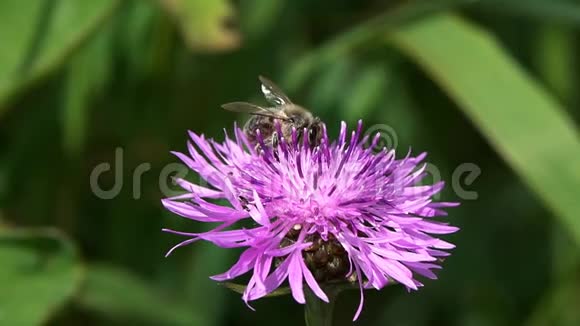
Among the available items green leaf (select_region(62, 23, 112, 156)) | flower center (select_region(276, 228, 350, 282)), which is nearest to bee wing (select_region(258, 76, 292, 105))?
flower center (select_region(276, 228, 350, 282))

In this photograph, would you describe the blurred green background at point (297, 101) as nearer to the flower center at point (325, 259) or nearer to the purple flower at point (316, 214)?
the purple flower at point (316, 214)

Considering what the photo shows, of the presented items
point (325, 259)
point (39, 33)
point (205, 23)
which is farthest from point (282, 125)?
point (39, 33)

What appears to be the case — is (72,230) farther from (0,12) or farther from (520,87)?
(520,87)

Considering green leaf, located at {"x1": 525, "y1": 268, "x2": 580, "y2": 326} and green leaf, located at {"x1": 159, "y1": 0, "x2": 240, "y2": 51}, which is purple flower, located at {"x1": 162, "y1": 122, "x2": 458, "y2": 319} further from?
green leaf, located at {"x1": 525, "y1": 268, "x2": 580, "y2": 326}

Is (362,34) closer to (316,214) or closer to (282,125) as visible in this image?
(282,125)

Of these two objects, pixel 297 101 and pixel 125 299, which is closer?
pixel 125 299

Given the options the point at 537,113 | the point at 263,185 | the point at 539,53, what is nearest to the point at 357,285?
the point at 263,185

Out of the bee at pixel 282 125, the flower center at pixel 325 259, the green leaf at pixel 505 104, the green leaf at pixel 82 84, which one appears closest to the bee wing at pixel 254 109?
the bee at pixel 282 125

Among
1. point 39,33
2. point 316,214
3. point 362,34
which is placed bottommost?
point 316,214
